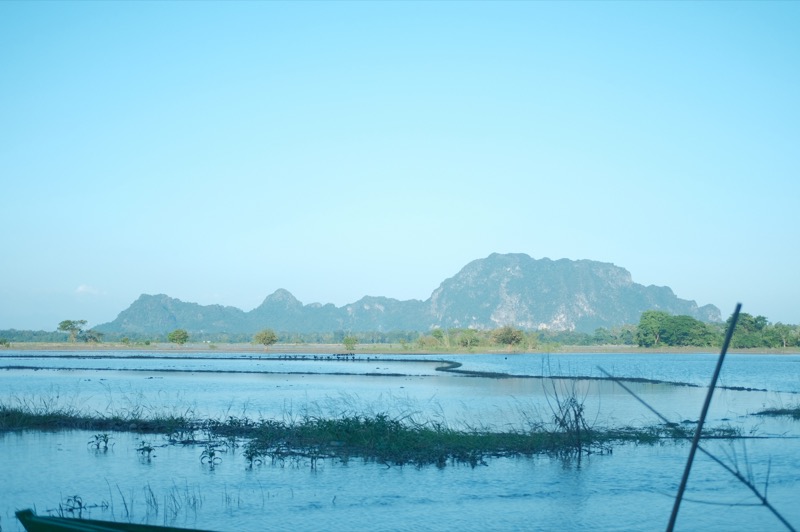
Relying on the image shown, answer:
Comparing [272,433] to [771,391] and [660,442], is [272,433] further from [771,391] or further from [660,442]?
[771,391]

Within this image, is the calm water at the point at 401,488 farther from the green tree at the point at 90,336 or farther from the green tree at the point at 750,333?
the green tree at the point at 90,336

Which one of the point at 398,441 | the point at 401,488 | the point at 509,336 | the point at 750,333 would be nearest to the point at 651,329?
the point at 750,333

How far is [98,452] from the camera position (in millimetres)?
17406

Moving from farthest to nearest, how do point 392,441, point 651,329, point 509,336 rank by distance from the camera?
point 651,329
point 509,336
point 392,441

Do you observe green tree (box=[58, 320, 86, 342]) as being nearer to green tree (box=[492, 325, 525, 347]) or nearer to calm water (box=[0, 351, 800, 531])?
green tree (box=[492, 325, 525, 347])

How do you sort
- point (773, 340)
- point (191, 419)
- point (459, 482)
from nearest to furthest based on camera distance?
1. point (459, 482)
2. point (191, 419)
3. point (773, 340)

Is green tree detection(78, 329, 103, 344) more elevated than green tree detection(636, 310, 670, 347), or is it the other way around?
green tree detection(636, 310, 670, 347)

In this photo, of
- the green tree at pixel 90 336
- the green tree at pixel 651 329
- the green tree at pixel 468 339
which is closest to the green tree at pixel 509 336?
the green tree at pixel 468 339

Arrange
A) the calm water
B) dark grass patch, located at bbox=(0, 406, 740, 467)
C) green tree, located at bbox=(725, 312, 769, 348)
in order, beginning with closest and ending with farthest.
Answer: the calm water < dark grass patch, located at bbox=(0, 406, 740, 467) < green tree, located at bbox=(725, 312, 769, 348)

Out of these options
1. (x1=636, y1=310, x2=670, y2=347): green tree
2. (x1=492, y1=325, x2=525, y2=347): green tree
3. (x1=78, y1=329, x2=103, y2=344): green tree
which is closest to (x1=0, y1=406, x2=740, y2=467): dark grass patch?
(x1=492, y1=325, x2=525, y2=347): green tree

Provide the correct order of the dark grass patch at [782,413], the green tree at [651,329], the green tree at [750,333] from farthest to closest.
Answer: the green tree at [651,329] < the green tree at [750,333] < the dark grass patch at [782,413]

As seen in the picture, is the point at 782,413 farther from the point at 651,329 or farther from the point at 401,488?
the point at 651,329

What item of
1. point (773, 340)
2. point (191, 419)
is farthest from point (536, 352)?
point (191, 419)

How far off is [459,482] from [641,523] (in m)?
3.81
